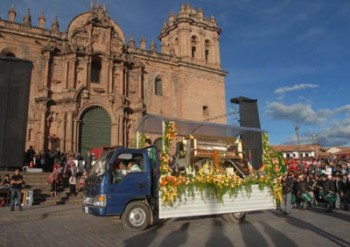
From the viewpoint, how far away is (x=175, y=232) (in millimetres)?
8477

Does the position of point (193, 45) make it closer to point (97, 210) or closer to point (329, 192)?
point (329, 192)

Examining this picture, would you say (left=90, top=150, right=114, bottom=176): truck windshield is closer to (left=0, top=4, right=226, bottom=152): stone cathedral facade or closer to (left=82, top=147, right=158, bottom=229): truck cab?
(left=82, top=147, right=158, bottom=229): truck cab

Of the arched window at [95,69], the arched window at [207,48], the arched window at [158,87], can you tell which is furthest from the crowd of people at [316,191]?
the arched window at [207,48]

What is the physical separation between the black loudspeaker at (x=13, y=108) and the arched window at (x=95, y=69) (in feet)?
47.7

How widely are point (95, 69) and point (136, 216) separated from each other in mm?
20948

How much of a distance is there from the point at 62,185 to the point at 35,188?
5.55 feet

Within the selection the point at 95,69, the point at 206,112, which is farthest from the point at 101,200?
the point at 206,112

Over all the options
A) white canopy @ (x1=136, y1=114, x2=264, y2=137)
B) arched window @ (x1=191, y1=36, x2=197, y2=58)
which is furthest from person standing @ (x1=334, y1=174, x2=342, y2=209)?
arched window @ (x1=191, y1=36, x2=197, y2=58)

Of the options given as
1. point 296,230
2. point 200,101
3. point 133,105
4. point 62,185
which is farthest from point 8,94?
point 200,101

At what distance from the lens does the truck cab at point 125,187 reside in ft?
28.2

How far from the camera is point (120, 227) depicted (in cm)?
926

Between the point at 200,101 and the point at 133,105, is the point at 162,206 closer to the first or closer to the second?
the point at 133,105

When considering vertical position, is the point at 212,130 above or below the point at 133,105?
below

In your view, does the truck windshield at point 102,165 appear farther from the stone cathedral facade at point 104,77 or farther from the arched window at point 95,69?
the arched window at point 95,69
